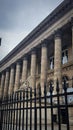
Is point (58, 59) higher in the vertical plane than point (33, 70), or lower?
higher

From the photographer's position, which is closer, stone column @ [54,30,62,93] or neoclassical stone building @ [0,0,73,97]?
stone column @ [54,30,62,93]

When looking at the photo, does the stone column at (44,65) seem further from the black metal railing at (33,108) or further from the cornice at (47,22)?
the black metal railing at (33,108)

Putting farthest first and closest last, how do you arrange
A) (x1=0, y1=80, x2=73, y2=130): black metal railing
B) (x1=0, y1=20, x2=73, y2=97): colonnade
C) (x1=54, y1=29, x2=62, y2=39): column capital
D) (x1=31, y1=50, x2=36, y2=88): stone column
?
(x1=31, y1=50, x2=36, y2=88): stone column → (x1=54, y1=29, x2=62, y2=39): column capital → (x1=0, y1=20, x2=73, y2=97): colonnade → (x1=0, y1=80, x2=73, y2=130): black metal railing

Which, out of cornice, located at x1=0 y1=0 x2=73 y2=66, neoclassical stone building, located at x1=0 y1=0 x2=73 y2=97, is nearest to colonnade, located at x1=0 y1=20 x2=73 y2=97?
neoclassical stone building, located at x1=0 y1=0 x2=73 y2=97

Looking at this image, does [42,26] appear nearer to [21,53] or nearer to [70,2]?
[70,2]

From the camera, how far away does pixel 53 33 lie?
21.6 meters

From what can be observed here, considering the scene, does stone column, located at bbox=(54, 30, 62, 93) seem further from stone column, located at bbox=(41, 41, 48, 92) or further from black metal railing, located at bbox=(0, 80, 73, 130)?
black metal railing, located at bbox=(0, 80, 73, 130)

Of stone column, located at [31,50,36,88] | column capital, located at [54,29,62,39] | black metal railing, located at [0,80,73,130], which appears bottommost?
black metal railing, located at [0,80,73,130]

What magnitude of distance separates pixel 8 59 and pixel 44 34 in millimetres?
13657

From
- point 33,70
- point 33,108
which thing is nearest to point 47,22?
point 33,70

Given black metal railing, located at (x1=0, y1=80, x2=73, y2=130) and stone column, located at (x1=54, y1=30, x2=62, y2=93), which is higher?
stone column, located at (x1=54, y1=30, x2=62, y2=93)

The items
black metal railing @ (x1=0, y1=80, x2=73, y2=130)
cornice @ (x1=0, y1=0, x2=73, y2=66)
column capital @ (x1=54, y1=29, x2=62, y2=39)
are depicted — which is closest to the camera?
black metal railing @ (x1=0, y1=80, x2=73, y2=130)

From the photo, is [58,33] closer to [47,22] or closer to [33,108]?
[47,22]

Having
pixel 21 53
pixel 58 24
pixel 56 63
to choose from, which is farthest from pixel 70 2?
pixel 21 53
